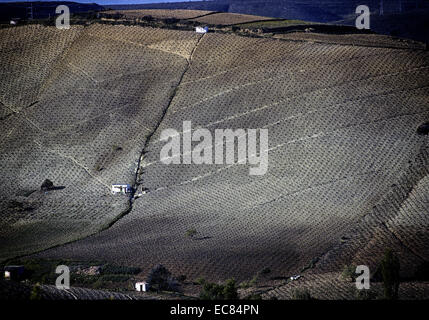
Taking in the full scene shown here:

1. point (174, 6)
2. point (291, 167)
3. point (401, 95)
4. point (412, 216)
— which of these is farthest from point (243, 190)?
point (174, 6)

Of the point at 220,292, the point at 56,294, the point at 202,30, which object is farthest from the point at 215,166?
the point at 202,30

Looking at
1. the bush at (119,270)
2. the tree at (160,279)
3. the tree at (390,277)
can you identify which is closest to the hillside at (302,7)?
the bush at (119,270)

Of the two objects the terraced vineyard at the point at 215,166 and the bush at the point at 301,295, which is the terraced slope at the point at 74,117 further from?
the bush at the point at 301,295

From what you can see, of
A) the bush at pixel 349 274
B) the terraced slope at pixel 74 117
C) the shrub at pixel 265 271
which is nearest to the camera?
the bush at pixel 349 274

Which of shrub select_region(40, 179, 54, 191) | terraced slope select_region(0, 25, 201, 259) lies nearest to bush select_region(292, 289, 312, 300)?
terraced slope select_region(0, 25, 201, 259)

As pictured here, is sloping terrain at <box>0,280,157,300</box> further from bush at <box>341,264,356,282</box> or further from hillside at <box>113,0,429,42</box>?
hillside at <box>113,0,429,42</box>
